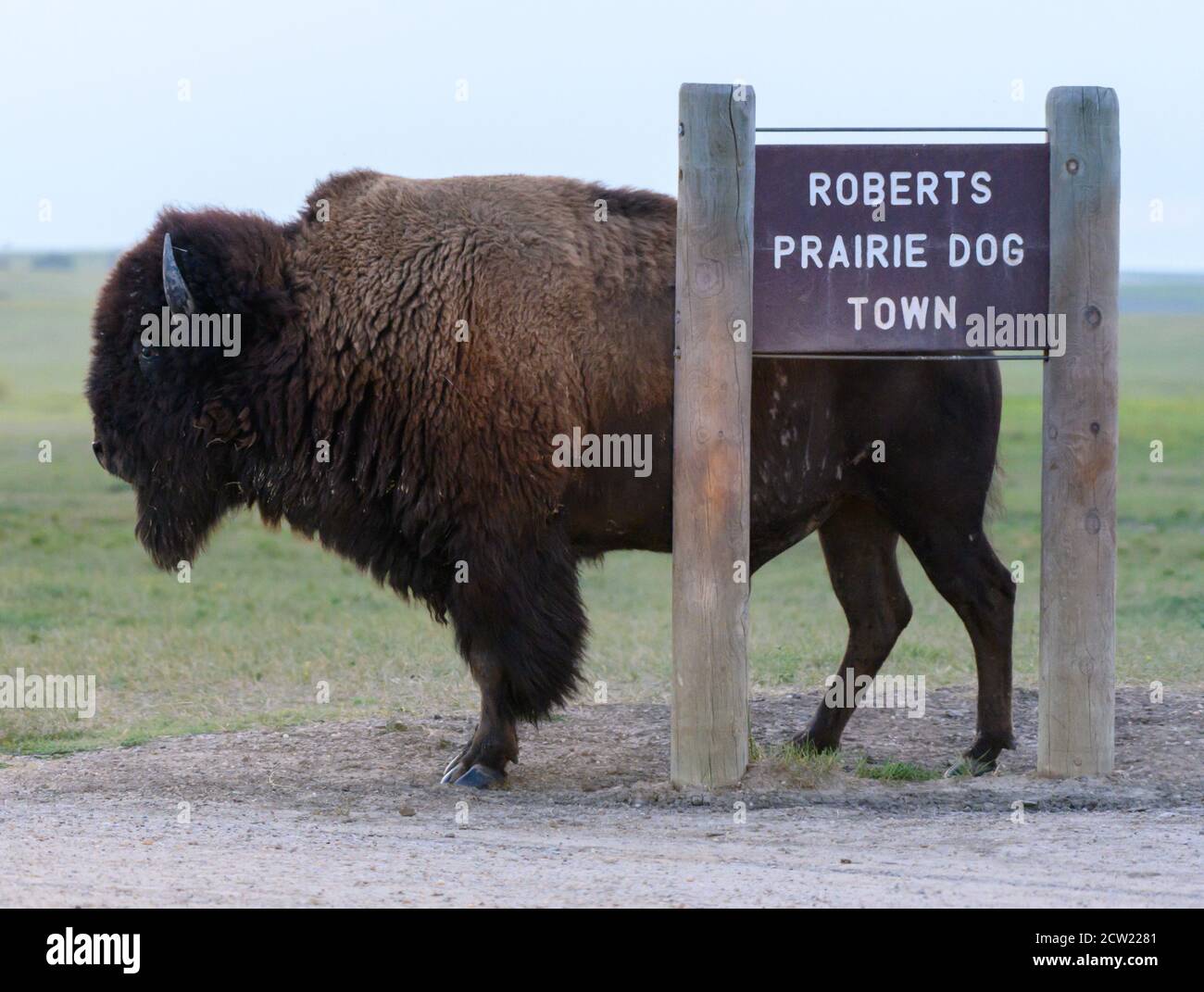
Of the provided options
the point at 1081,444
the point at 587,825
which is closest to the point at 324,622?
the point at 587,825

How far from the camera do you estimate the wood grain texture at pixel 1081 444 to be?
665 centimetres

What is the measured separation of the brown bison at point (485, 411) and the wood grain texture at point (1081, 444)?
1.91ft

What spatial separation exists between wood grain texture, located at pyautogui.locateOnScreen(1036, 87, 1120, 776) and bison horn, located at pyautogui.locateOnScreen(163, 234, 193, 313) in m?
3.72

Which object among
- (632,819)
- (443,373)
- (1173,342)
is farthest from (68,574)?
(1173,342)

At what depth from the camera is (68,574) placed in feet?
51.2

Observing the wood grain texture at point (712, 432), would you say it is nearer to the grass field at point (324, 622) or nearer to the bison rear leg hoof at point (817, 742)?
the bison rear leg hoof at point (817, 742)

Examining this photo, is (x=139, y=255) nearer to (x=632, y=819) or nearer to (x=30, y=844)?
(x=30, y=844)

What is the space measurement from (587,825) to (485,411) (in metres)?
1.87

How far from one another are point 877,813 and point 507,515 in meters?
1.99

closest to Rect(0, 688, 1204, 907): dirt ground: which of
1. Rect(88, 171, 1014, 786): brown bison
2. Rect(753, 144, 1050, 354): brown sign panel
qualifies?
Rect(88, 171, 1014, 786): brown bison

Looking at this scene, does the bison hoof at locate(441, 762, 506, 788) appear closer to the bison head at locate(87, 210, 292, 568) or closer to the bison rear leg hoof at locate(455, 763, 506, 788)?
the bison rear leg hoof at locate(455, 763, 506, 788)

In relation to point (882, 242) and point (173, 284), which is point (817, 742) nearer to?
point (882, 242)

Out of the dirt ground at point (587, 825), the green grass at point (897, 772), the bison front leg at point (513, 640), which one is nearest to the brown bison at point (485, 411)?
the bison front leg at point (513, 640)

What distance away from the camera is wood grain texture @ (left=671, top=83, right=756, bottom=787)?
6.57 m
